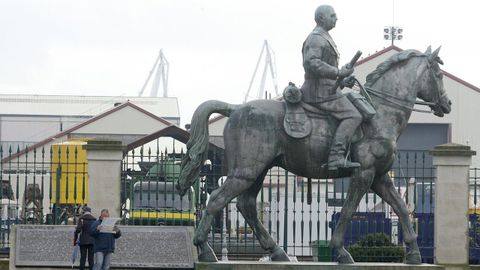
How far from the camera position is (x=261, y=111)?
19.8 metres

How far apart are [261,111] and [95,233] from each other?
11.8 feet

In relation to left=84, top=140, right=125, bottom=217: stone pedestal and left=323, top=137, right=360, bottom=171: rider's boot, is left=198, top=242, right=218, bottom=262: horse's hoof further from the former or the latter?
left=84, top=140, right=125, bottom=217: stone pedestal

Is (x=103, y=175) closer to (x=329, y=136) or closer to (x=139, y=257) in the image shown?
(x=139, y=257)

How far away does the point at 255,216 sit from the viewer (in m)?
20.2

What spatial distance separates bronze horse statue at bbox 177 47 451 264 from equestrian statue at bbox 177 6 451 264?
0.04 feet

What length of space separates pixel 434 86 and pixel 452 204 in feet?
23.9

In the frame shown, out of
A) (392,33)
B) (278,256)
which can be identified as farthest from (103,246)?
(392,33)

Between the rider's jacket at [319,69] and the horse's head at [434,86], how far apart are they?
1324 mm

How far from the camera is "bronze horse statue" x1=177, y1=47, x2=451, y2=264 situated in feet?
64.5

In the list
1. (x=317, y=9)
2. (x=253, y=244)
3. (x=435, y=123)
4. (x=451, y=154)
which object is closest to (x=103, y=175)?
(x=253, y=244)

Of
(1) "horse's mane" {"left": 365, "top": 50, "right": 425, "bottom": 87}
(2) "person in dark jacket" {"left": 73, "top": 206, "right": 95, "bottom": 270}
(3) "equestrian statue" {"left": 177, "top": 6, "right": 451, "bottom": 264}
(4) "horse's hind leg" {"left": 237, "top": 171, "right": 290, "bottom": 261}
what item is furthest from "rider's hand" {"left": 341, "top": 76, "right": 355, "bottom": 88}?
(2) "person in dark jacket" {"left": 73, "top": 206, "right": 95, "bottom": 270}

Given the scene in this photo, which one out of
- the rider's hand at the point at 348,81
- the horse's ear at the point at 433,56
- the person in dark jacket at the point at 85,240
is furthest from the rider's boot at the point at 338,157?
the person in dark jacket at the point at 85,240

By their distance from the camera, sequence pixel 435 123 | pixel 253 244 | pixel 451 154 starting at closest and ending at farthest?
pixel 451 154, pixel 253 244, pixel 435 123

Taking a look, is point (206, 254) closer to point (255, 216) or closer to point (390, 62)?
point (255, 216)
